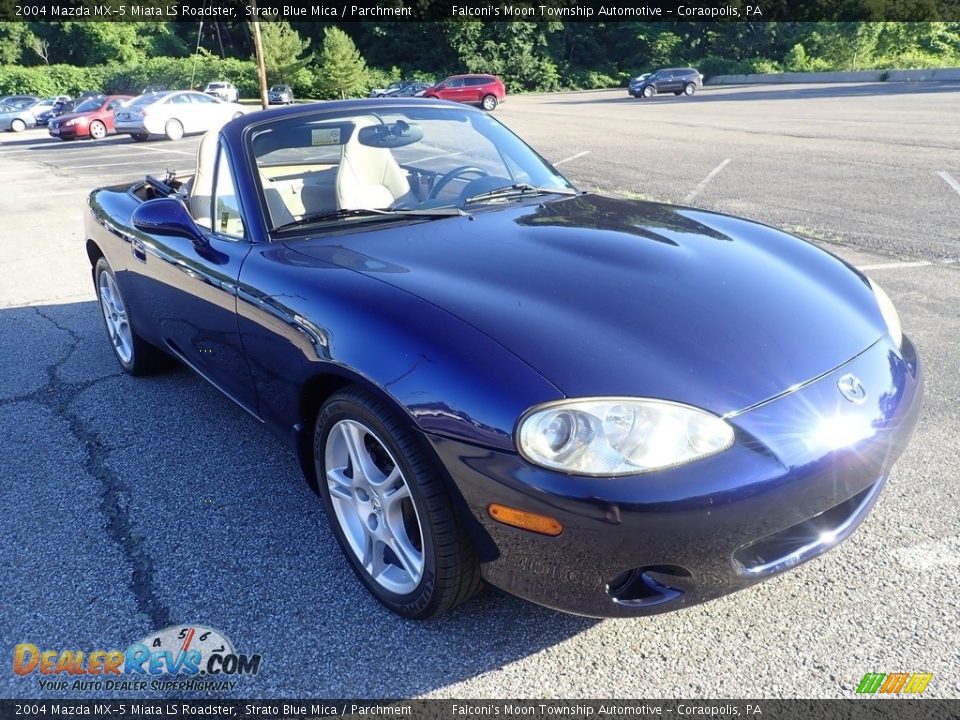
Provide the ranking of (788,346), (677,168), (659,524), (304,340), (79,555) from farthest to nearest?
1. (677,168)
2. (79,555)
3. (304,340)
4. (788,346)
5. (659,524)

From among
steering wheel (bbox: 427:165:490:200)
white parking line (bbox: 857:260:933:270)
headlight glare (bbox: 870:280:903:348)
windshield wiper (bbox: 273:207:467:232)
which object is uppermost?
steering wheel (bbox: 427:165:490:200)

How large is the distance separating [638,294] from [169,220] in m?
1.94

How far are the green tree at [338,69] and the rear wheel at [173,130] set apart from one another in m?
24.9

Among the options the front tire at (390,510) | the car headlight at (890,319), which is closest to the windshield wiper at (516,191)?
the front tire at (390,510)

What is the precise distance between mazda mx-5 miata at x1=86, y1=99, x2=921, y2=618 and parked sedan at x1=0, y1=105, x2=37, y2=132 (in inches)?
1306

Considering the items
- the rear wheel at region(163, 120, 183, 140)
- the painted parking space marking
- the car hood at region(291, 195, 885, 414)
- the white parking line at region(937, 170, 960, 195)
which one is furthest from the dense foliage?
the car hood at region(291, 195, 885, 414)

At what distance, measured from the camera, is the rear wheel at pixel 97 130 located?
23464 mm

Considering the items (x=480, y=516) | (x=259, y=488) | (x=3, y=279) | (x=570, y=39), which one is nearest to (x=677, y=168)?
(x=3, y=279)

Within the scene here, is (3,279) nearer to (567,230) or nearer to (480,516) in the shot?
(567,230)

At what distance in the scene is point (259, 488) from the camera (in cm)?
310

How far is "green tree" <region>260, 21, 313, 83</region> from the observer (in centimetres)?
4666

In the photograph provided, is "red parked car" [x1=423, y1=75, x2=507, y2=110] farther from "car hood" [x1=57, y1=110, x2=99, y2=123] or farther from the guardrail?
the guardrail

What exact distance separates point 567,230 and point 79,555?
84.1 inches

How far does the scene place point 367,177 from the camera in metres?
3.23
